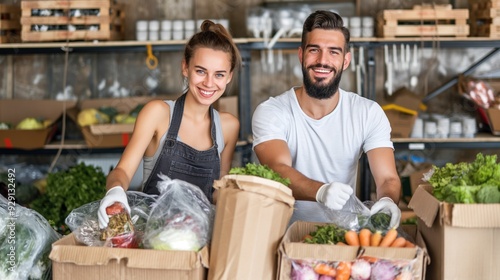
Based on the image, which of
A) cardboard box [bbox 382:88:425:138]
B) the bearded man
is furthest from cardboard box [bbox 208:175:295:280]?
cardboard box [bbox 382:88:425:138]

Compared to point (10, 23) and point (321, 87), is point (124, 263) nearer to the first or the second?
point (321, 87)

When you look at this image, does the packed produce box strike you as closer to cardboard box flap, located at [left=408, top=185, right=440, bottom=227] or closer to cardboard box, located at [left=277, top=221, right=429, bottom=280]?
cardboard box, located at [left=277, top=221, right=429, bottom=280]

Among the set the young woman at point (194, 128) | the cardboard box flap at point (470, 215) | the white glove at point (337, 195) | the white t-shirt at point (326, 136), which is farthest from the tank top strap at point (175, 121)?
the cardboard box flap at point (470, 215)

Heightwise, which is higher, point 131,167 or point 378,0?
point 378,0

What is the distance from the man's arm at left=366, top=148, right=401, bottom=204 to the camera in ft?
8.95

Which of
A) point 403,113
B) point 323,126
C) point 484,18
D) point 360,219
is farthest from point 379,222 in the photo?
point 484,18

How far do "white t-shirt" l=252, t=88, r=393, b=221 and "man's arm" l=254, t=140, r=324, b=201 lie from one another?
6 centimetres

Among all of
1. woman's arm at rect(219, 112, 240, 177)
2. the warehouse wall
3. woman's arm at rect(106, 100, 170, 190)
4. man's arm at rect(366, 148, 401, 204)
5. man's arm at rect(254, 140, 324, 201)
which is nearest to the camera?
man's arm at rect(254, 140, 324, 201)

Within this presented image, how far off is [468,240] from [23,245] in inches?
50.3

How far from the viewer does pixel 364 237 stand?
1976 mm

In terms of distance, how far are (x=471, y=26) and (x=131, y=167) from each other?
3.73 m

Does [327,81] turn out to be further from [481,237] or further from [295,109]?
[481,237]

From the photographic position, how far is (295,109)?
2.90 meters

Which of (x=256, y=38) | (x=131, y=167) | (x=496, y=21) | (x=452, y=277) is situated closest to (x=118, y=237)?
(x=131, y=167)
